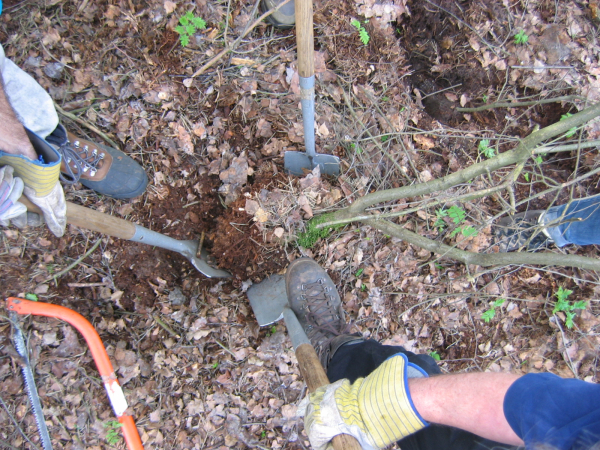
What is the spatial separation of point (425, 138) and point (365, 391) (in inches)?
89.7

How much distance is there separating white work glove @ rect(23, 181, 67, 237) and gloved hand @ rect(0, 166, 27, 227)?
0.07 meters

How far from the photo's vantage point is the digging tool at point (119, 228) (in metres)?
1.84

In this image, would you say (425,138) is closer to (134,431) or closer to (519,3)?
(519,3)

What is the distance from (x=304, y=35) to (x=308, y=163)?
1.17 meters

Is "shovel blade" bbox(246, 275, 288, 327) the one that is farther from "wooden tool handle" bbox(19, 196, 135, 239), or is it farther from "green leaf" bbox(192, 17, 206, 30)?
"green leaf" bbox(192, 17, 206, 30)

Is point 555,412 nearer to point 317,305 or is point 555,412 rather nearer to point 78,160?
point 317,305

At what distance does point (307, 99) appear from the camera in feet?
6.06

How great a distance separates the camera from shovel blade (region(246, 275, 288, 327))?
8.54 ft

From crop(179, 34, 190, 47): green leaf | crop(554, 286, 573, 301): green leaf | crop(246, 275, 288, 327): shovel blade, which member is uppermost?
crop(179, 34, 190, 47): green leaf

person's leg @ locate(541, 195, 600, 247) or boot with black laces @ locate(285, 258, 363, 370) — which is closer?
boot with black laces @ locate(285, 258, 363, 370)

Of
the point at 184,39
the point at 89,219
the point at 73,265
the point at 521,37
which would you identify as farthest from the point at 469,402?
the point at 521,37

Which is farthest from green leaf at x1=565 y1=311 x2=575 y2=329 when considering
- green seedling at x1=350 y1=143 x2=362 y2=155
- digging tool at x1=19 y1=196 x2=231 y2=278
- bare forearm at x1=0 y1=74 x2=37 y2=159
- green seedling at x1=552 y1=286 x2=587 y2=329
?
bare forearm at x1=0 y1=74 x2=37 y2=159

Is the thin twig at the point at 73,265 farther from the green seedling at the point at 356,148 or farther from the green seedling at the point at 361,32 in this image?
the green seedling at the point at 361,32

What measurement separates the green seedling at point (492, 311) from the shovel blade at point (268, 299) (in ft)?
6.13
